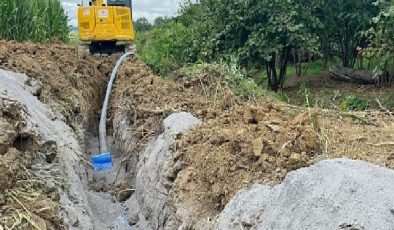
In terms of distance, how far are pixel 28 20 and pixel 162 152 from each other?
7.73 metres

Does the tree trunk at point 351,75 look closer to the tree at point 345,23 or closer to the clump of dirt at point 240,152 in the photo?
the tree at point 345,23

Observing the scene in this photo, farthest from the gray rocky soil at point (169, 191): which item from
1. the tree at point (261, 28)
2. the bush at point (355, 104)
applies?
the tree at point (261, 28)

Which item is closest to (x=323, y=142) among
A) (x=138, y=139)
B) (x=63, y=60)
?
(x=138, y=139)

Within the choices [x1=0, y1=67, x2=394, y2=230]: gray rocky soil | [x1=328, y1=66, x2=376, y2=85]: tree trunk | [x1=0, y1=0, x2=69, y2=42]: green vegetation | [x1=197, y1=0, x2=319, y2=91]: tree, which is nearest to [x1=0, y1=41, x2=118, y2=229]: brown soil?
[x1=0, y1=67, x2=394, y2=230]: gray rocky soil

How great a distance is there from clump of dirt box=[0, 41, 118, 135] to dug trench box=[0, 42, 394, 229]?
0.04 meters

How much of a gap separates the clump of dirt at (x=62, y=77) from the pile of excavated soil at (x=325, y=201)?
16.0ft

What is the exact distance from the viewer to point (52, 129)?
645 cm

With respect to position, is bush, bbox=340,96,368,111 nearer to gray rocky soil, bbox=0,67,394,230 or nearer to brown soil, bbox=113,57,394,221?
brown soil, bbox=113,57,394,221

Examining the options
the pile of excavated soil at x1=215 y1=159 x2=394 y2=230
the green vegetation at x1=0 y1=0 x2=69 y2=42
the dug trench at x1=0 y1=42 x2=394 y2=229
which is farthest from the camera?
the green vegetation at x1=0 y1=0 x2=69 y2=42

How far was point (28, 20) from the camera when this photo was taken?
499 inches

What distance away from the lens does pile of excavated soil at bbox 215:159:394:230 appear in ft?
9.61

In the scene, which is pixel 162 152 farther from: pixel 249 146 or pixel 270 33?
pixel 270 33

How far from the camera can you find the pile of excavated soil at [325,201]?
2930 millimetres

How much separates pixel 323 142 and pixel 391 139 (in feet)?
2.41
